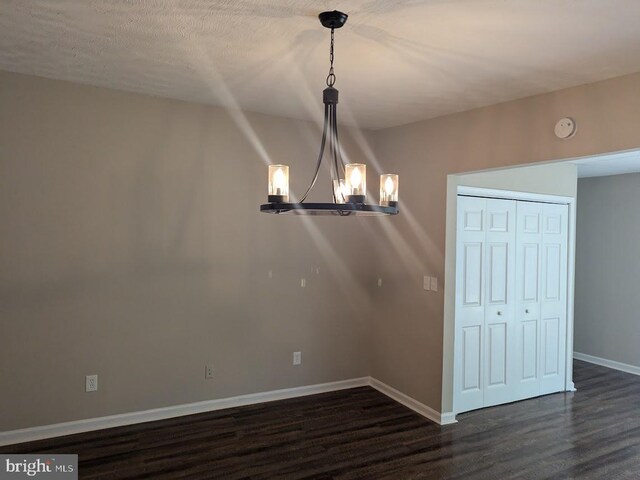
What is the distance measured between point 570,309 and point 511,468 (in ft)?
7.64

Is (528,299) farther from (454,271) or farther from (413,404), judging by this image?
(413,404)

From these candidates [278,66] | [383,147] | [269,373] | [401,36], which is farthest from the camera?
[383,147]

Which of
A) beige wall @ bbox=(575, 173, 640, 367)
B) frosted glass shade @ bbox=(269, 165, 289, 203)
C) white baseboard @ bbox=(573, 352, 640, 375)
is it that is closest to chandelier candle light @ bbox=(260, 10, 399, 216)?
frosted glass shade @ bbox=(269, 165, 289, 203)

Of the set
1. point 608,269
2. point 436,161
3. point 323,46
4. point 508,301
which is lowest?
point 508,301

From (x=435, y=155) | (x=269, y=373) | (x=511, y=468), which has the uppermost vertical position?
(x=435, y=155)

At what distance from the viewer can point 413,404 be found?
166 inches

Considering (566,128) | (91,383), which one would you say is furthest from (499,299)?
(91,383)

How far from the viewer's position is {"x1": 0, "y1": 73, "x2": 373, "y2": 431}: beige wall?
3316 millimetres

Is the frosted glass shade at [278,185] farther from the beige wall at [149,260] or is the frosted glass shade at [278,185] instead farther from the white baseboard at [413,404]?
the white baseboard at [413,404]

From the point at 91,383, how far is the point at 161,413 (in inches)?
23.9

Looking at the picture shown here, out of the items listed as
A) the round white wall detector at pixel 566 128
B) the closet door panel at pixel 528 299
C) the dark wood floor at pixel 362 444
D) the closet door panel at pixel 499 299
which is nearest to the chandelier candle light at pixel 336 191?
the round white wall detector at pixel 566 128

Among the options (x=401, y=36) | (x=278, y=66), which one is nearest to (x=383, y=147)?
(x=278, y=66)

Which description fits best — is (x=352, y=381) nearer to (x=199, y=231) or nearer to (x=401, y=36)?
(x=199, y=231)

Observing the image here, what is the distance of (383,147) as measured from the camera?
4.64 m
